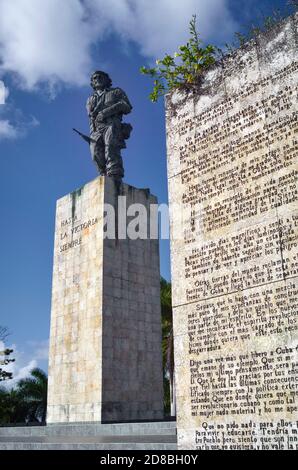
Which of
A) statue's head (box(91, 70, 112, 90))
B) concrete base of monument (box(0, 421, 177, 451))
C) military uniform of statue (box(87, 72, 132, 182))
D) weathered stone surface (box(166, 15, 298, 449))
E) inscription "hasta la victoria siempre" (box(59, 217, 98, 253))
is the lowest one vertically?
concrete base of monument (box(0, 421, 177, 451))

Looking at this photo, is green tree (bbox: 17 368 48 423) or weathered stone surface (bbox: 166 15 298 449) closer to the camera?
weathered stone surface (bbox: 166 15 298 449)

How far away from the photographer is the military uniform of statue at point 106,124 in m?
17.6

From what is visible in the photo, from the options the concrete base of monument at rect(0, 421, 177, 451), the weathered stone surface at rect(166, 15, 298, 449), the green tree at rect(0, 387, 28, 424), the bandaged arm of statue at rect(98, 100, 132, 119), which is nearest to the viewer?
the weathered stone surface at rect(166, 15, 298, 449)

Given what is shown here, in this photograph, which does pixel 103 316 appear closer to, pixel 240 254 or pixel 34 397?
pixel 240 254

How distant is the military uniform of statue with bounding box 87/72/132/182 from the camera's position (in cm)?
1761

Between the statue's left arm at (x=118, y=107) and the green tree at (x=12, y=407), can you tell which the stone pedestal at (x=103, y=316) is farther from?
the green tree at (x=12, y=407)

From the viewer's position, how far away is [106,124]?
1809 centimetres

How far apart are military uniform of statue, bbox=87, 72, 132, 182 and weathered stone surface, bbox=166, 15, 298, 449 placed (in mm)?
11030

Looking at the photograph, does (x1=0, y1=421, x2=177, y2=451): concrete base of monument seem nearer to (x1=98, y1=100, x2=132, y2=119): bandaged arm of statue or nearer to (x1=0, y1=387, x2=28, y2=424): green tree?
(x1=98, y1=100, x2=132, y2=119): bandaged arm of statue

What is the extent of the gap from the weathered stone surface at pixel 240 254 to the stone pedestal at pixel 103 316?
A: 8911 millimetres

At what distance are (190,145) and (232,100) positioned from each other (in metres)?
0.84

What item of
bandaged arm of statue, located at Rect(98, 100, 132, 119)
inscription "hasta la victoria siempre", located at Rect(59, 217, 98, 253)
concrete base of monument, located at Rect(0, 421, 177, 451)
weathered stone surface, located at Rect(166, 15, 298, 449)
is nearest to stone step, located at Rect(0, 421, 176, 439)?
concrete base of monument, located at Rect(0, 421, 177, 451)

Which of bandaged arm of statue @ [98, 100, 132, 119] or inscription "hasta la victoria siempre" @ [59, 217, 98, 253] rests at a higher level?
bandaged arm of statue @ [98, 100, 132, 119]

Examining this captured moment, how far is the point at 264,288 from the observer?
5.32 meters
